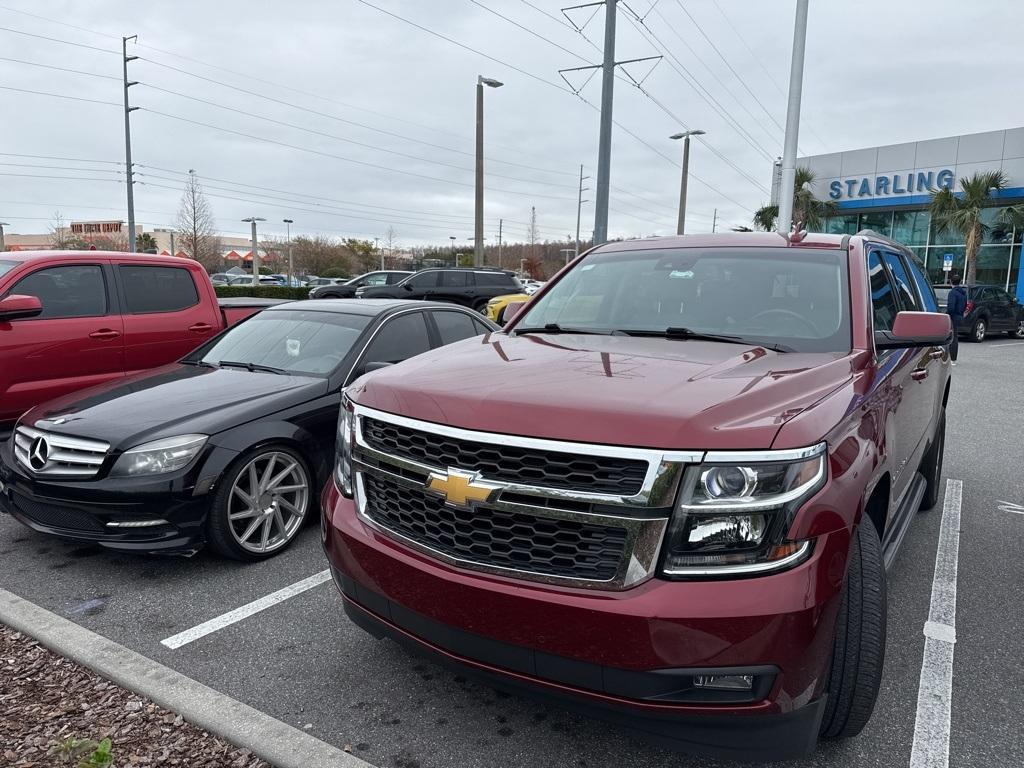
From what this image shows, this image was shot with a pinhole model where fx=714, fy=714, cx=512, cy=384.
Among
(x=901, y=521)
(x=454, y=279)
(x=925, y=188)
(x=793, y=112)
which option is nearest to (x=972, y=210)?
(x=925, y=188)

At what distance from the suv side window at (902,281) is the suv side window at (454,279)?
16.6 meters

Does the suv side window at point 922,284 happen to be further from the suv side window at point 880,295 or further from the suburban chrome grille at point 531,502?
the suburban chrome grille at point 531,502

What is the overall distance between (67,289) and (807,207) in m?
30.6

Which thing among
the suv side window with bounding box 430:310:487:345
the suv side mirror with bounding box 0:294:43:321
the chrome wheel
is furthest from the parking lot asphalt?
the suv side window with bounding box 430:310:487:345

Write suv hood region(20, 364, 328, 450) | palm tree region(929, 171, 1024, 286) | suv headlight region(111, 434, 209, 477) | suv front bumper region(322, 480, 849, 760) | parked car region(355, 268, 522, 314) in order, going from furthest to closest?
palm tree region(929, 171, 1024, 286)
parked car region(355, 268, 522, 314)
suv hood region(20, 364, 328, 450)
suv headlight region(111, 434, 209, 477)
suv front bumper region(322, 480, 849, 760)

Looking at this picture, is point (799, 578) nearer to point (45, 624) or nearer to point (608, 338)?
point (608, 338)

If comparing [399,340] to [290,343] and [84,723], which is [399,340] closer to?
[290,343]

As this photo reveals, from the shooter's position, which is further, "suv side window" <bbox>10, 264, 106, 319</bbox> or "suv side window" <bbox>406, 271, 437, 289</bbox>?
"suv side window" <bbox>406, 271, 437, 289</bbox>

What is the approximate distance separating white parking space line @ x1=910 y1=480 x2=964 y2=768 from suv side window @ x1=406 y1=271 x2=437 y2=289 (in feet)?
54.7

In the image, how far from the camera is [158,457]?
3836mm

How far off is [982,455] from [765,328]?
5.19 meters

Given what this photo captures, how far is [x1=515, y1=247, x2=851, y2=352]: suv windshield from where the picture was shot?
3104 millimetres

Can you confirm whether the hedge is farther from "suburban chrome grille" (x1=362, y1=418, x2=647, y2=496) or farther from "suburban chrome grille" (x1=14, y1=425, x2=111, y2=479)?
"suburban chrome grille" (x1=362, y1=418, x2=647, y2=496)

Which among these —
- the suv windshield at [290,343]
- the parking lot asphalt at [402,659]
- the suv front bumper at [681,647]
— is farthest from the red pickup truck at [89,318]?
the suv front bumper at [681,647]
